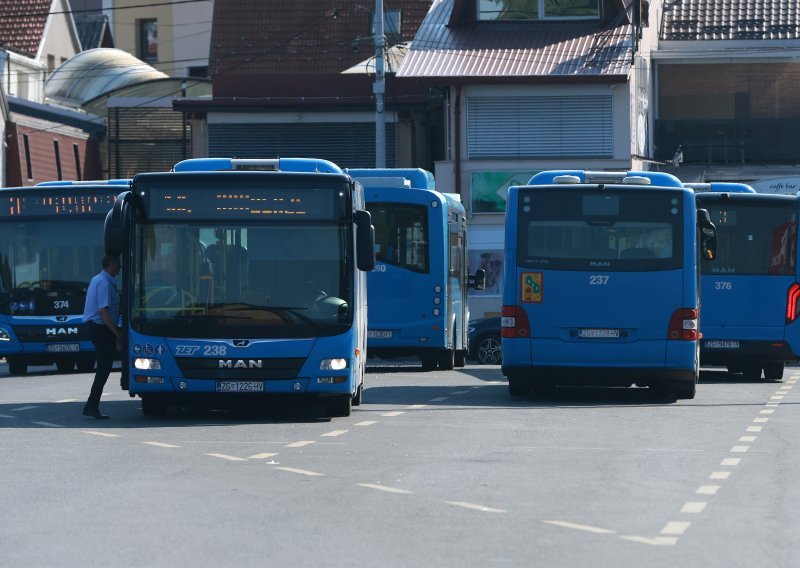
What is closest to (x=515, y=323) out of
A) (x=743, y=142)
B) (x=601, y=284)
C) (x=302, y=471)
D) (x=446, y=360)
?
(x=601, y=284)

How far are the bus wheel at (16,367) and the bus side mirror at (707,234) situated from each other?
40.5 ft

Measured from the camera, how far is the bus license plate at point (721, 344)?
82.9 ft

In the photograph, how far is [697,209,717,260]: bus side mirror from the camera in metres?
21.3

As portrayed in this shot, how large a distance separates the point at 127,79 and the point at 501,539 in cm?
6475

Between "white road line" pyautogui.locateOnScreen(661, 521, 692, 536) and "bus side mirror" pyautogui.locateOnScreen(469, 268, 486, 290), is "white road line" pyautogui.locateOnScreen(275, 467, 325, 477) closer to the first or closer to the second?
"white road line" pyautogui.locateOnScreen(661, 521, 692, 536)

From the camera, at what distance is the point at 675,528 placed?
32.0 ft

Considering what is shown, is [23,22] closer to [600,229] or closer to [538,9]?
[538,9]

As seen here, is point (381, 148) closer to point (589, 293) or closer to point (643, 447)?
point (589, 293)

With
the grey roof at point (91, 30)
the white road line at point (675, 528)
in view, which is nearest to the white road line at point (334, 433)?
the white road line at point (675, 528)

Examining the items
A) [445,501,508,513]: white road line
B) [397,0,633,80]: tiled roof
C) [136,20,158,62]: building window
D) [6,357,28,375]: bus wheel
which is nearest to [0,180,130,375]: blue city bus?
[6,357,28,375]: bus wheel

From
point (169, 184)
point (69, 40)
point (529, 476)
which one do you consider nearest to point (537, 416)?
point (169, 184)

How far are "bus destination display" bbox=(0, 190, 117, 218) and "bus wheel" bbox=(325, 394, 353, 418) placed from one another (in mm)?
11238

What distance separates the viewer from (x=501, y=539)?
9.31m

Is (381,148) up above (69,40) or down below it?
below
